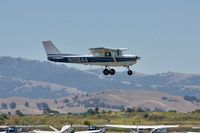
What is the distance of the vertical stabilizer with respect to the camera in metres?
106

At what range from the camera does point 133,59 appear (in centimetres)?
9969

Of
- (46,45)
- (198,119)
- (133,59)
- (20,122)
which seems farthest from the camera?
(198,119)

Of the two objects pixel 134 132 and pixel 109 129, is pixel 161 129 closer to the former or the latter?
pixel 134 132

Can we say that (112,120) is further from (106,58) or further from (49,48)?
(106,58)

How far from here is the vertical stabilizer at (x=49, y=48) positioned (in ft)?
347

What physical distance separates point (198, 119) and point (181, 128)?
34.8 metres

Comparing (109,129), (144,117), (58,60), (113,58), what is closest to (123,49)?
(113,58)

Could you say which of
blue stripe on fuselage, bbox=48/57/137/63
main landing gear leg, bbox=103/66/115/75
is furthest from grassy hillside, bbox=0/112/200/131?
main landing gear leg, bbox=103/66/115/75

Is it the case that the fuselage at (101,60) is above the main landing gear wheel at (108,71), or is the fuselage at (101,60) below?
above

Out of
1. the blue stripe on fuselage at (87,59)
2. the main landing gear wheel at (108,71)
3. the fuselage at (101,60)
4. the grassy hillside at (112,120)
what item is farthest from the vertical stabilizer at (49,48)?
the grassy hillside at (112,120)

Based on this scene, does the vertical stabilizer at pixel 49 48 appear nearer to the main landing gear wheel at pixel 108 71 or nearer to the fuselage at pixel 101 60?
the fuselage at pixel 101 60

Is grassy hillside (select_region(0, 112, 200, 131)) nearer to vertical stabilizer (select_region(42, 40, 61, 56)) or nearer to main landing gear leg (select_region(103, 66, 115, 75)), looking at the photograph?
vertical stabilizer (select_region(42, 40, 61, 56))

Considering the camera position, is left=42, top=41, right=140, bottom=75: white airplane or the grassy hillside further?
the grassy hillside

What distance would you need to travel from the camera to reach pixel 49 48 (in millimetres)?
107125
